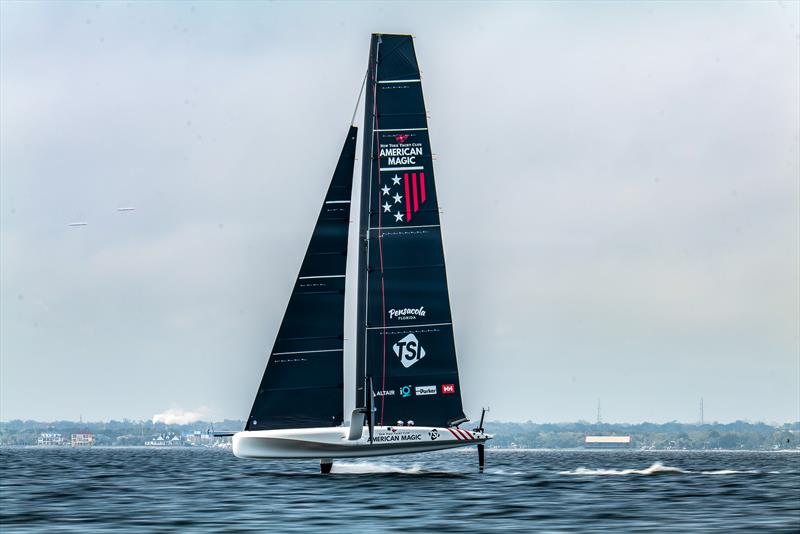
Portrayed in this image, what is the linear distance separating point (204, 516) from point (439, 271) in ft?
70.0

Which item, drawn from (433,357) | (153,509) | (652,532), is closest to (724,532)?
(652,532)

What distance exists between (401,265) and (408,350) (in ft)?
11.3

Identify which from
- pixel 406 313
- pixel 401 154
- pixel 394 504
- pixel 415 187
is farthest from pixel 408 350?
pixel 394 504

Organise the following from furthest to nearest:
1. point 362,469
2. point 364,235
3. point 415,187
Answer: point 362,469, point 415,187, point 364,235

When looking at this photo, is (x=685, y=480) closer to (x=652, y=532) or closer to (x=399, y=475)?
(x=399, y=475)

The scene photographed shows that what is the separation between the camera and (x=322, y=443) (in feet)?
159

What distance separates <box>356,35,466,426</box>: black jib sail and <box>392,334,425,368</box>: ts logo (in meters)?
0.04

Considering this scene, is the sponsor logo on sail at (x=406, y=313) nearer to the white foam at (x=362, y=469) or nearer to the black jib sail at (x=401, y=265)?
the black jib sail at (x=401, y=265)

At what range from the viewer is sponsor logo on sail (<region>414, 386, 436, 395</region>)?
2008 inches

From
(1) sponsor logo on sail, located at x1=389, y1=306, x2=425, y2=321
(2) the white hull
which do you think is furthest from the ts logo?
(2) the white hull

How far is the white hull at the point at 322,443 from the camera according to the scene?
159ft

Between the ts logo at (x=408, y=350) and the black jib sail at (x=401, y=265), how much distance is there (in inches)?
1.6

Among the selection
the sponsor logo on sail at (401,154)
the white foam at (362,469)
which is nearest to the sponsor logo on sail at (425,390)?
the white foam at (362,469)

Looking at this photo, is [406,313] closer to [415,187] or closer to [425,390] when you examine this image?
[425,390]
